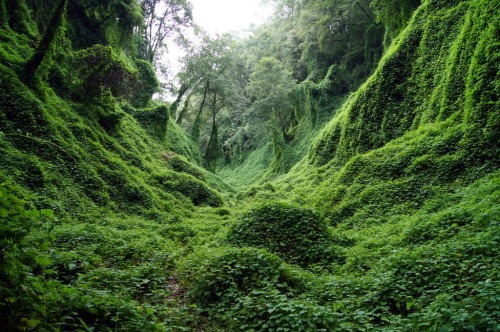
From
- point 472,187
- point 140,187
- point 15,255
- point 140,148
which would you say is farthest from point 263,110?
point 15,255

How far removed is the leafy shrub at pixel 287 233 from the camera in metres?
7.62

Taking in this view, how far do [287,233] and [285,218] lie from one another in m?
0.53

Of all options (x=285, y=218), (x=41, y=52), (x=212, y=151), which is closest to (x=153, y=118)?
(x=212, y=151)

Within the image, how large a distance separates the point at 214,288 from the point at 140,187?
8785 mm

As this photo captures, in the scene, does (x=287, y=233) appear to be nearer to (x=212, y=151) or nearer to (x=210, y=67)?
(x=210, y=67)

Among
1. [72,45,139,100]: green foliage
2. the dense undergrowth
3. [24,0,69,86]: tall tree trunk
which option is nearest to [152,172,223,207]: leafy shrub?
the dense undergrowth

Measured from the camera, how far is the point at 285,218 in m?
8.75

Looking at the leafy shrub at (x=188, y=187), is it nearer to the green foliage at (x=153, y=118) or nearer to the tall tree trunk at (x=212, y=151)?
the green foliage at (x=153, y=118)

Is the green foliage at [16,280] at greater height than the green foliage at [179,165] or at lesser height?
lesser

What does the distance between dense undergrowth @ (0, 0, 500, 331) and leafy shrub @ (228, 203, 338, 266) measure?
4cm

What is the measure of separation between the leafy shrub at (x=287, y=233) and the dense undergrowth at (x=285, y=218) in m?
0.04

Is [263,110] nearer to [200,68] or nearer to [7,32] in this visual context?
[200,68]

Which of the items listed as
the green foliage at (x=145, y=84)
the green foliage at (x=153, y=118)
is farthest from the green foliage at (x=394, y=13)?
the green foliage at (x=145, y=84)

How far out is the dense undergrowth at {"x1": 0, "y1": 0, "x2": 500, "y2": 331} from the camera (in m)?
3.74
